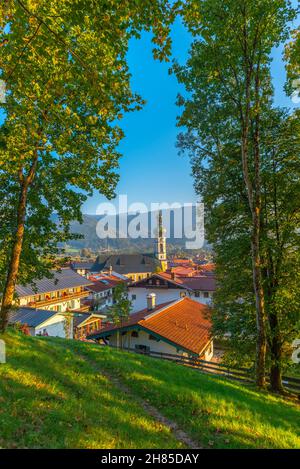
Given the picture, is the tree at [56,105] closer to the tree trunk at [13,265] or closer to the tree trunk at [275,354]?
the tree trunk at [13,265]

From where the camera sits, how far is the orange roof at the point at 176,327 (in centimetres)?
2153

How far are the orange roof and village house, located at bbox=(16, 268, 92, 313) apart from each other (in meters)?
17.8

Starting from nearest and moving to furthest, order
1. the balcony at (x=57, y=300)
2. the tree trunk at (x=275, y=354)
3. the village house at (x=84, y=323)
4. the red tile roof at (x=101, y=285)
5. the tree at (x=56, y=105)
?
the tree at (x=56, y=105), the tree trunk at (x=275, y=354), the village house at (x=84, y=323), the balcony at (x=57, y=300), the red tile roof at (x=101, y=285)

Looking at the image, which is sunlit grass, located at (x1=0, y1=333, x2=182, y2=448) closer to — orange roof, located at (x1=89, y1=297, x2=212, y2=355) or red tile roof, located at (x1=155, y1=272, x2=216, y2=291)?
orange roof, located at (x1=89, y1=297, x2=212, y2=355)

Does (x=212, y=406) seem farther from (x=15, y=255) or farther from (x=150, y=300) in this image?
(x=150, y=300)

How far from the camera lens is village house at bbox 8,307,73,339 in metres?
29.4

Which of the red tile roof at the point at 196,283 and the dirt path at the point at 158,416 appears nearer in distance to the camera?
the dirt path at the point at 158,416

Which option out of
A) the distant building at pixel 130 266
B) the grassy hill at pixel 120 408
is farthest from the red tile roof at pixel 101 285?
the grassy hill at pixel 120 408

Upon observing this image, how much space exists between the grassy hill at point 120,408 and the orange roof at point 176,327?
10550 mm

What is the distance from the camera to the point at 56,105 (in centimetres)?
802

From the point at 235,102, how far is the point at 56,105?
299 inches

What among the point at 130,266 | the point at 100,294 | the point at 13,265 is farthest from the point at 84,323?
the point at 130,266

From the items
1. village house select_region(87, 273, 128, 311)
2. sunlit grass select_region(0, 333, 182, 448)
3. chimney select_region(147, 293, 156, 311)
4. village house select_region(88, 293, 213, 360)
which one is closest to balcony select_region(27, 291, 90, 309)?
village house select_region(87, 273, 128, 311)

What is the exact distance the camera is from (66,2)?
4676 millimetres
